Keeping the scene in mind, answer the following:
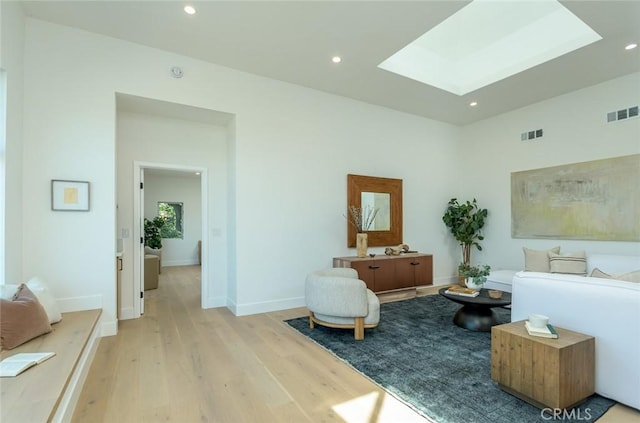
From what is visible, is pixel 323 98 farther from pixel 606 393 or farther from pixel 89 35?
pixel 606 393

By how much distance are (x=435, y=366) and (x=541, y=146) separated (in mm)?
4757

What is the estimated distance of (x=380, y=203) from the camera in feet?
18.9

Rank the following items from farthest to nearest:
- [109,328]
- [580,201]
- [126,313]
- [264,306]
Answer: [580,201] < [264,306] < [126,313] < [109,328]

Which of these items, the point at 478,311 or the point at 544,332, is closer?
the point at 544,332

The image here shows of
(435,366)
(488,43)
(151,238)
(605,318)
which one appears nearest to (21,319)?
(435,366)

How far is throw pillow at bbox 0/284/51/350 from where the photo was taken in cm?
231

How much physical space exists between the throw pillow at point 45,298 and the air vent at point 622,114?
755 centimetres

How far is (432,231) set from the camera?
21.3ft

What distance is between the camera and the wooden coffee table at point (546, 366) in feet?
6.59

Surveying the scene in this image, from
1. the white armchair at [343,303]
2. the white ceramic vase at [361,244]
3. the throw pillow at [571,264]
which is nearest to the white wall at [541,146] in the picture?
the throw pillow at [571,264]

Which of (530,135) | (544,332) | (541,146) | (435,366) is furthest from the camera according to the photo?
(530,135)

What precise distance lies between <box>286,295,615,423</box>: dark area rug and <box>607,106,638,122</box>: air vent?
3423 mm

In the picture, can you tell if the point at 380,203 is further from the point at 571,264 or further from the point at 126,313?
the point at 126,313

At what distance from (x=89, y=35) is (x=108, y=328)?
11.2ft
